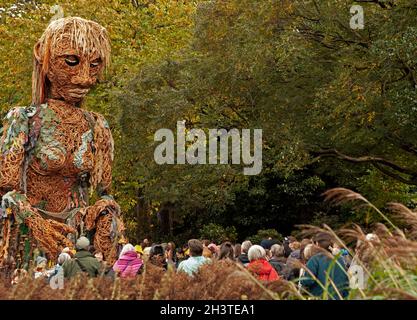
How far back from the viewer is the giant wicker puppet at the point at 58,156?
14516 millimetres

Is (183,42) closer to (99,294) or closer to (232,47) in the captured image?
(232,47)

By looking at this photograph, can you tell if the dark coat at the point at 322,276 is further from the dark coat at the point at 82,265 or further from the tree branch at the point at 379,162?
the tree branch at the point at 379,162

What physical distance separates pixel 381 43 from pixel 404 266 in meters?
15.8

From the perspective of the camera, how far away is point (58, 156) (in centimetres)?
1468

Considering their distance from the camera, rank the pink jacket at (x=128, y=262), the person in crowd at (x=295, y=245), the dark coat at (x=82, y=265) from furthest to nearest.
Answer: the person in crowd at (x=295, y=245), the pink jacket at (x=128, y=262), the dark coat at (x=82, y=265)

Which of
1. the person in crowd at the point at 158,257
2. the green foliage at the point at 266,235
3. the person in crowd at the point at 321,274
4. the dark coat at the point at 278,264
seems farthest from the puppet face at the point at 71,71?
the green foliage at the point at 266,235

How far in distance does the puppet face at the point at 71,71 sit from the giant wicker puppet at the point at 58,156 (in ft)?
0.04

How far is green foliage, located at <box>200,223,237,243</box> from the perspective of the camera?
33.6m

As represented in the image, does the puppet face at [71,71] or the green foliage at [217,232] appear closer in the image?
the puppet face at [71,71]

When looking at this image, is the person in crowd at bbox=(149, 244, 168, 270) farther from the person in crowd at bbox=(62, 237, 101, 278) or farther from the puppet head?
the person in crowd at bbox=(62, 237, 101, 278)

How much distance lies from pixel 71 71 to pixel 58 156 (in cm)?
109

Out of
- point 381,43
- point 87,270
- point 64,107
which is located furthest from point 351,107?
point 87,270

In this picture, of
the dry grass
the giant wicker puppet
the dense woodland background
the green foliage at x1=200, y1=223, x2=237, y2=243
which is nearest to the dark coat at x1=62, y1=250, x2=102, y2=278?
the dry grass

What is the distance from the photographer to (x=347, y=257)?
13.4 meters
